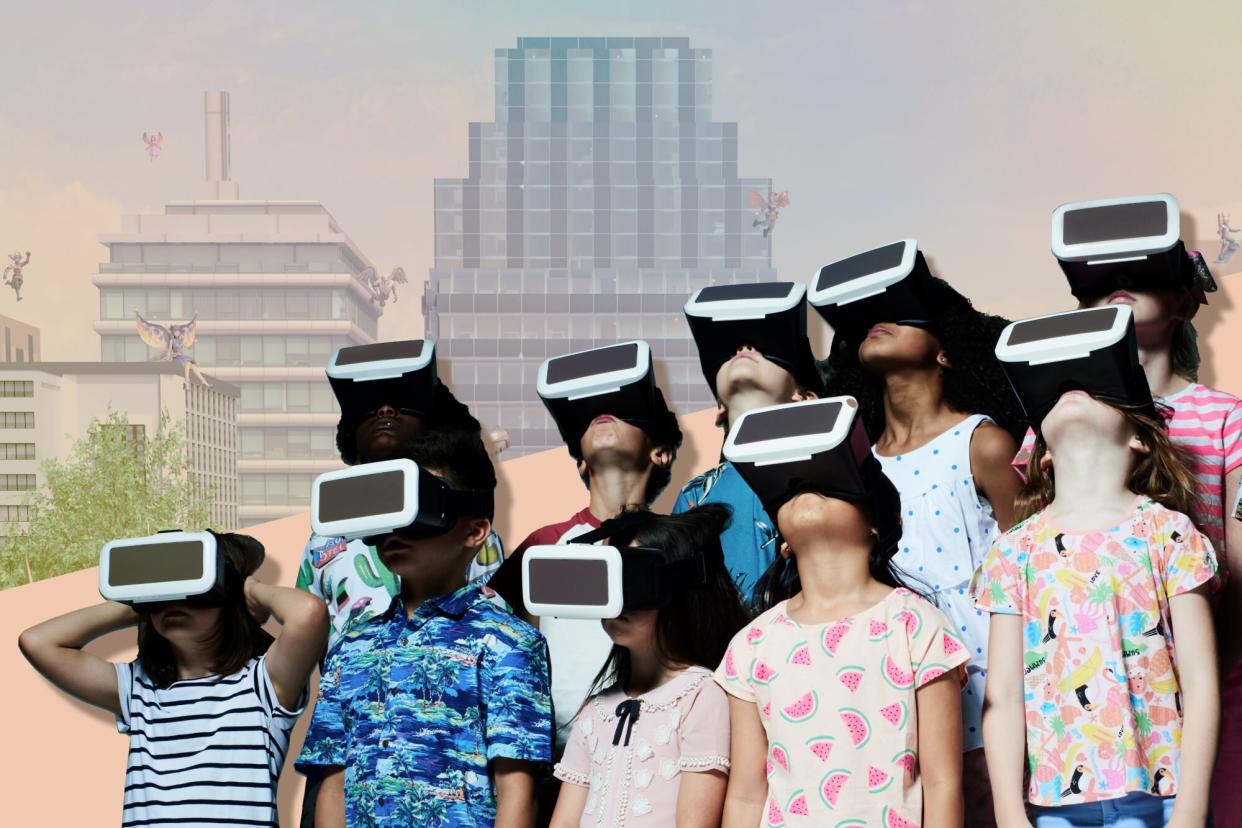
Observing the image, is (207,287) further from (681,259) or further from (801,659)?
(801,659)

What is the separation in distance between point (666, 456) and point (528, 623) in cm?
61

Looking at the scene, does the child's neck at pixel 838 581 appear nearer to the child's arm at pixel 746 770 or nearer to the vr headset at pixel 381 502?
the child's arm at pixel 746 770

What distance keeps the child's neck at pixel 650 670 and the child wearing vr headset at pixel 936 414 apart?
1.80ft

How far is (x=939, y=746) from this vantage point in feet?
Answer: 9.63

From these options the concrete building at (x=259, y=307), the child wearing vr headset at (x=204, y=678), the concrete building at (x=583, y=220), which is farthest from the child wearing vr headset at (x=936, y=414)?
the concrete building at (x=259, y=307)

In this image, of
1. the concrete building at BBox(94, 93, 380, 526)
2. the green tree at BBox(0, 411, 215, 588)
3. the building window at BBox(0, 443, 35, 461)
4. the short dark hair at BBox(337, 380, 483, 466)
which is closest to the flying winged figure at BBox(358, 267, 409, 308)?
the concrete building at BBox(94, 93, 380, 526)

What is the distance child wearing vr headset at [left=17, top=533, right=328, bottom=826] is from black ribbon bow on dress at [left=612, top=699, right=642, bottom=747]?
0.94 m

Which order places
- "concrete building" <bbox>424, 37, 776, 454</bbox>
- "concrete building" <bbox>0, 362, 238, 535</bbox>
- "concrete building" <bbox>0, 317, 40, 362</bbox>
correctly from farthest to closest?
"concrete building" <bbox>0, 317, 40, 362</bbox> < "concrete building" <bbox>424, 37, 776, 454</bbox> < "concrete building" <bbox>0, 362, 238, 535</bbox>

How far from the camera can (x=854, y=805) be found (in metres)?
2.95

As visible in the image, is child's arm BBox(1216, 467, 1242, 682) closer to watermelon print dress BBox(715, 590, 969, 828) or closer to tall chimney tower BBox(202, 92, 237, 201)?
watermelon print dress BBox(715, 590, 969, 828)

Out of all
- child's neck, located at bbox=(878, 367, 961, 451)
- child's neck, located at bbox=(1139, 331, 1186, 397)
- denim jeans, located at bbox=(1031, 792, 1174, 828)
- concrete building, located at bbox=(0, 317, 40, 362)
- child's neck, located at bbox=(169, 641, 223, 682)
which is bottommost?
concrete building, located at bbox=(0, 317, 40, 362)

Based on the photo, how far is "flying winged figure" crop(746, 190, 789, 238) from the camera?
130000 millimetres

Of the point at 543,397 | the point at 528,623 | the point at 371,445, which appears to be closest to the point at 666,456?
the point at 543,397

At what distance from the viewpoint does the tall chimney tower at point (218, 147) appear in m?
134
